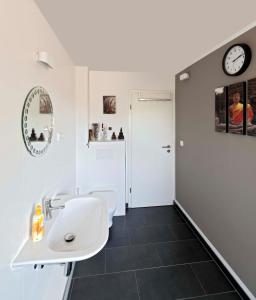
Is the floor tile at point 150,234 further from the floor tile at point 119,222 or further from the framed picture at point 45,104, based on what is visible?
the framed picture at point 45,104

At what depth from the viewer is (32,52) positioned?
3.99 ft

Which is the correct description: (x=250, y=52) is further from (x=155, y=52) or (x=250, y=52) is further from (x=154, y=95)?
(x=154, y=95)

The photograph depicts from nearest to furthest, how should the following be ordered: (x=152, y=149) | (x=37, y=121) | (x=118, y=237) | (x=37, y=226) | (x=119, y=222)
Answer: (x=37, y=226)
(x=37, y=121)
(x=118, y=237)
(x=119, y=222)
(x=152, y=149)

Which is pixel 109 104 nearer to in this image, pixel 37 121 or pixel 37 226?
pixel 37 121

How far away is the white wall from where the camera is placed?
879mm

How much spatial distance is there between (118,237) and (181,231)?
2.80 ft

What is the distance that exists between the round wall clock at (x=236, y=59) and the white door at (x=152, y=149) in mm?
1461

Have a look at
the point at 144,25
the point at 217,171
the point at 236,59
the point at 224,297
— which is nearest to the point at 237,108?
the point at 236,59

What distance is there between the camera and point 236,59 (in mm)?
1716

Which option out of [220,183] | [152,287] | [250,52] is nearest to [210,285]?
[152,287]

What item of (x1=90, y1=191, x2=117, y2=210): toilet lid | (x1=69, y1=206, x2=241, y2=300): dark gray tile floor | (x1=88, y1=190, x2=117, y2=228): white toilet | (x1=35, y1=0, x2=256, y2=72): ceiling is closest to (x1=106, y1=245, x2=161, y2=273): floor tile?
(x1=69, y1=206, x2=241, y2=300): dark gray tile floor

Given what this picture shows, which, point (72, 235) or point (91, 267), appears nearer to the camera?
point (72, 235)

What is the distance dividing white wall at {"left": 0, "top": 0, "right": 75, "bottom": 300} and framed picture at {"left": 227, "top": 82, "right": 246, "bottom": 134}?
63.3 inches

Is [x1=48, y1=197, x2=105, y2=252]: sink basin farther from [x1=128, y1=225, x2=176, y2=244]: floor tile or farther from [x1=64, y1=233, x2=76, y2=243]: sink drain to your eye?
[x1=128, y1=225, x2=176, y2=244]: floor tile
